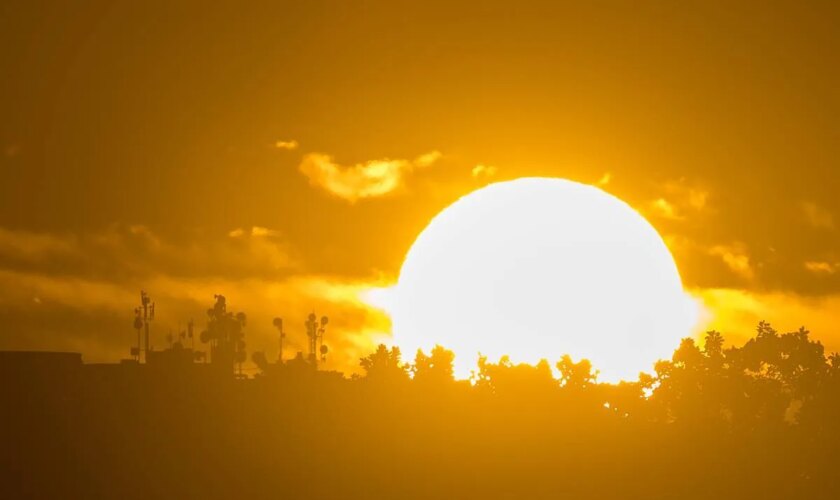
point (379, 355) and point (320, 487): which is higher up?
point (379, 355)

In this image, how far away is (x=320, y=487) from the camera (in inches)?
3494

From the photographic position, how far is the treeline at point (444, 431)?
286 feet

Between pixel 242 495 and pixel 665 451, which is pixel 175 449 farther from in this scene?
pixel 665 451

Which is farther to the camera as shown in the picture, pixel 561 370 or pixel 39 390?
pixel 561 370

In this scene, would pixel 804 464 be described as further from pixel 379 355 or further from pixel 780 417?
pixel 379 355

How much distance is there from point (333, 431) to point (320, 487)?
4615 mm

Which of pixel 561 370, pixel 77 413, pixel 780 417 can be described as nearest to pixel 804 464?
pixel 780 417

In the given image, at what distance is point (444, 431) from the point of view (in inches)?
3693

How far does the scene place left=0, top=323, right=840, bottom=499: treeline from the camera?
87.1 meters

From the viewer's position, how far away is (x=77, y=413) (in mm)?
88812

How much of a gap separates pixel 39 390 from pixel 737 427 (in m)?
41.2

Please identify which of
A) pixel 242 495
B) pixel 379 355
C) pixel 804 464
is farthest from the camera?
pixel 379 355

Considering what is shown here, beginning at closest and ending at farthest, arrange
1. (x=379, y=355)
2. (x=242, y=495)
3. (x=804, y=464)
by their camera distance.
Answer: (x=242, y=495) → (x=804, y=464) → (x=379, y=355)

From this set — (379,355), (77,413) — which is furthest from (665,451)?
(77,413)
